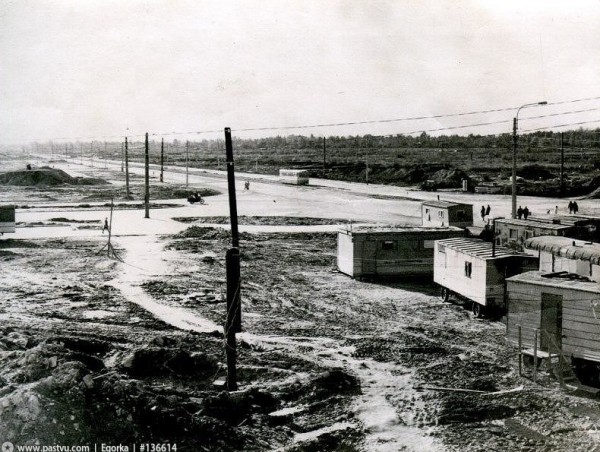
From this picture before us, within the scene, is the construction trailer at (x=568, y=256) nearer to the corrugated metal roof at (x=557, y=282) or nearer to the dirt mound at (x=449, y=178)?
the corrugated metal roof at (x=557, y=282)

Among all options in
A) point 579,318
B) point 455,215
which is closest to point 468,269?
point 579,318

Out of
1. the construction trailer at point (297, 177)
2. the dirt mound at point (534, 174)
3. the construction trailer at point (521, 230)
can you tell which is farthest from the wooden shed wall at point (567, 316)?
the dirt mound at point (534, 174)

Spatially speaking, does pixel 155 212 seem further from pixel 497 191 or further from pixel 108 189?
pixel 497 191

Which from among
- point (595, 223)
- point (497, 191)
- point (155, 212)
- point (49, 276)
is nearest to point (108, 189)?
point (155, 212)

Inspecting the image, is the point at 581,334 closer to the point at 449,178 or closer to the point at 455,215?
the point at 455,215

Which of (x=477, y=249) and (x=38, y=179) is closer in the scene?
(x=477, y=249)

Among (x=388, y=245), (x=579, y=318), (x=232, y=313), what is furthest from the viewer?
(x=388, y=245)

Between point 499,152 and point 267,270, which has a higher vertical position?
point 499,152
